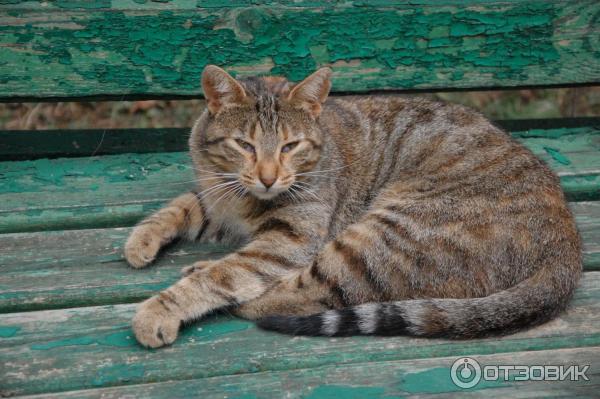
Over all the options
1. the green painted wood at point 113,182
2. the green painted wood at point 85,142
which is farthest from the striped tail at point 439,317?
the green painted wood at point 85,142

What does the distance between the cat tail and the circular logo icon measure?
5.7 inches

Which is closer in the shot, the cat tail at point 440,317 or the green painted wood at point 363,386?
the green painted wood at point 363,386

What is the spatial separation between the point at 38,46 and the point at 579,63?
2.95 metres

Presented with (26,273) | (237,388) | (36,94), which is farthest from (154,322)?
(36,94)

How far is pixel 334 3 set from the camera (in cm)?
409

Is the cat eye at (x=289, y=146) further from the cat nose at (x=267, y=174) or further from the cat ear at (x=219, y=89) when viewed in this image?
the cat ear at (x=219, y=89)

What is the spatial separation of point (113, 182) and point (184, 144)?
76 cm

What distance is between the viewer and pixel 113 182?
3.92m

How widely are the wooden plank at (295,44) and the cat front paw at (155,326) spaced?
70.5 inches

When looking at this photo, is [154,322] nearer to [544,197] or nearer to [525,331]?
[525,331]

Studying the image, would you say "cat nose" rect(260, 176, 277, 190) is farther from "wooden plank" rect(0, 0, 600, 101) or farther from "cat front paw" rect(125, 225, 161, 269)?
"wooden plank" rect(0, 0, 600, 101)

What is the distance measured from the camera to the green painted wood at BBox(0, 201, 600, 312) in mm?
2895

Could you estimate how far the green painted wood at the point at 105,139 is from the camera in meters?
4.38

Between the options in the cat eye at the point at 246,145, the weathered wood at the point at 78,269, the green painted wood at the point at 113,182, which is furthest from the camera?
the green painted wood at the point at 113,182
